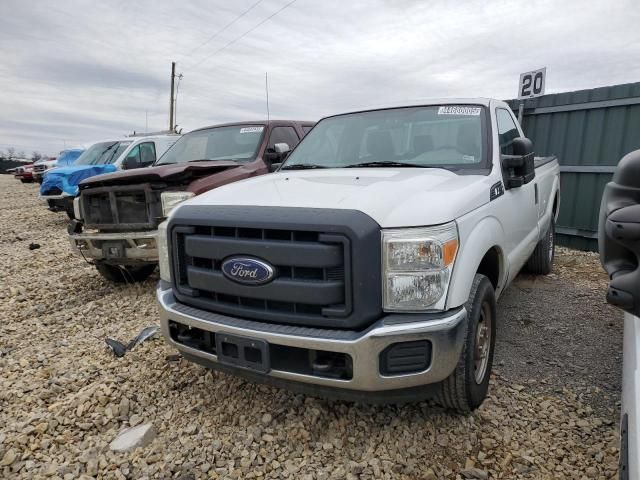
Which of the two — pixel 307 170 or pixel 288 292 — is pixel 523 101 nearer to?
pixel 307 170

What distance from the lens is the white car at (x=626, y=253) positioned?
1.07 meters

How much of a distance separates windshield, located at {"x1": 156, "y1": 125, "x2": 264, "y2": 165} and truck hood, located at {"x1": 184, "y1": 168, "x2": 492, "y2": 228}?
9.25ft

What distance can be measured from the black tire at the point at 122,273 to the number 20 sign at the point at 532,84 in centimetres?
687

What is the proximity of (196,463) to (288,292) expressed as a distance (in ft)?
3.51

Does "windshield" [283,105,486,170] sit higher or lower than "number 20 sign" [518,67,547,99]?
lower

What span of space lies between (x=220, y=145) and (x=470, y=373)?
463 centimetres

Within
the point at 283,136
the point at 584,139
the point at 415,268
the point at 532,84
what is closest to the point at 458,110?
the point at 415,268

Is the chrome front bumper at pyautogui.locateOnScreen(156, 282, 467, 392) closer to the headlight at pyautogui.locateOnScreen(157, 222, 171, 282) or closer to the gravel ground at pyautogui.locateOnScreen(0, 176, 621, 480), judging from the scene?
the gravel ground at pyautogui.locateOnScreen(0, 176, 621, 480)

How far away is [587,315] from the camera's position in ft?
13.7

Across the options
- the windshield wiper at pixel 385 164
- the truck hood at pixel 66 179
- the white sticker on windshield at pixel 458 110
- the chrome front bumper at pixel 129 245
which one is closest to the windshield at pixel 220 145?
the chrome front bumper at pixel 129 245

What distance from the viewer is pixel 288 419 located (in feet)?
8.84

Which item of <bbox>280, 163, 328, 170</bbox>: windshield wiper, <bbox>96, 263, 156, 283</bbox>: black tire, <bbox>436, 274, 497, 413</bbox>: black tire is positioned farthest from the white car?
<bbox>96, 263, 156, 283</bbox>: black tire

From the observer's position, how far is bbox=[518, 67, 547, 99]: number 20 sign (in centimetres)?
778

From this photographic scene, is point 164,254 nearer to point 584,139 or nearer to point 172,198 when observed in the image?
point 172,198
